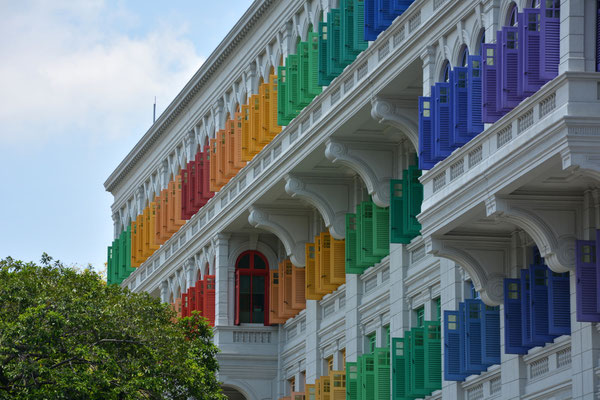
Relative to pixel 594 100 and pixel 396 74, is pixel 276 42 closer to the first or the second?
pixel 396 74

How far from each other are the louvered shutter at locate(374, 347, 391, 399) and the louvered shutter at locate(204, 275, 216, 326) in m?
13.5

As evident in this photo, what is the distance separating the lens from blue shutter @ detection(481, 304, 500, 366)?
3400 centimetres

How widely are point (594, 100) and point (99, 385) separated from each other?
50.9 ft

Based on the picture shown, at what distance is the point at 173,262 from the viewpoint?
61.1 metres

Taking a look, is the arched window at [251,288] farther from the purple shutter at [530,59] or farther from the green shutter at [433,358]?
the purple shutter at [530,59]

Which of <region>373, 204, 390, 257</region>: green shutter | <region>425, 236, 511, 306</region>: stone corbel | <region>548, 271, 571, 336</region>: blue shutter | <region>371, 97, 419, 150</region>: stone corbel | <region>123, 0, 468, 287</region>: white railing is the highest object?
<region>123, 0, 468, 287</region>: white railing

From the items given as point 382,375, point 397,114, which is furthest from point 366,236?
point 397,114

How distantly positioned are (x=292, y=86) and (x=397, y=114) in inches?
310

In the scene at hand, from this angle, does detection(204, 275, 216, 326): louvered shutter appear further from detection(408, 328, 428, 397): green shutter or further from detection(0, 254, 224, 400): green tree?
detection(408, 328, 428, 397): green shutter

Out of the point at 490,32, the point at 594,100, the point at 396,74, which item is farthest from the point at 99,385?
the point at 594,100

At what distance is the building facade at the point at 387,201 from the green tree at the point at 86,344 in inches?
223

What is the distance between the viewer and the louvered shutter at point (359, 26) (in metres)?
41.0

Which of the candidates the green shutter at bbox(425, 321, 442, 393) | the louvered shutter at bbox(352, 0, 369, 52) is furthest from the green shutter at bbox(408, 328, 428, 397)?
the louvered shutter at bbox(352, 0, 369, 52)

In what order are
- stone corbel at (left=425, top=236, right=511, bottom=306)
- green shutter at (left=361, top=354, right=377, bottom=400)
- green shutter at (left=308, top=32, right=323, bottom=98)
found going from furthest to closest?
1. green shutter at (left=308, top=32, right=323, bottom=98)
2. green shutter at (left=361, top=354, right=377, bottom=400)
3. stone corbel at (left=425, top=236, right=511, bottom=306)
